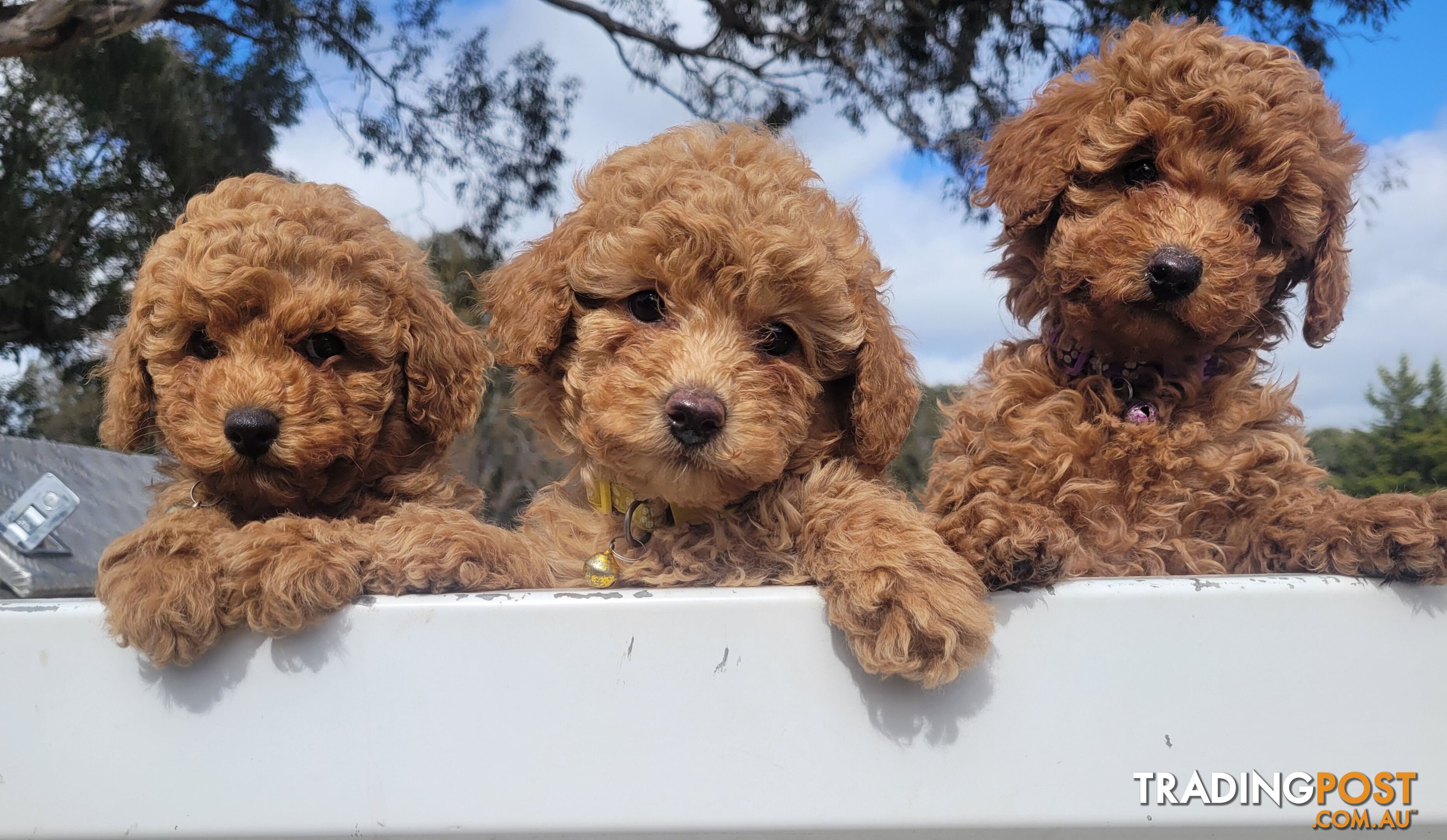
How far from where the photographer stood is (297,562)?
2109mm

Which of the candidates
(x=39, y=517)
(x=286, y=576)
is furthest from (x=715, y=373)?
(x=39, y=517)

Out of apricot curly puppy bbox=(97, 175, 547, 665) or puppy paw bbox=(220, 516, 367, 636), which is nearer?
puppy paw bbox=(220, 516, 367, 636)

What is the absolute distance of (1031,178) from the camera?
2752mm

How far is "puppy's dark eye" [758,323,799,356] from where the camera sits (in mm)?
2553

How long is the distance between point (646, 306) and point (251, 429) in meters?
1.09

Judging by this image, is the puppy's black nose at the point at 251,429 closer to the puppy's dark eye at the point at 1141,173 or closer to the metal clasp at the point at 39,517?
the metal clasp at the point at 39,517

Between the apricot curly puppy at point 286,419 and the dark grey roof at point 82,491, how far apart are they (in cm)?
98

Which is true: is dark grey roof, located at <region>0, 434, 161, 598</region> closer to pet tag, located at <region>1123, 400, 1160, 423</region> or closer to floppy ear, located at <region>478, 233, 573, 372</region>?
floppy ear, located at <region>478, 233, 573, 372</region>

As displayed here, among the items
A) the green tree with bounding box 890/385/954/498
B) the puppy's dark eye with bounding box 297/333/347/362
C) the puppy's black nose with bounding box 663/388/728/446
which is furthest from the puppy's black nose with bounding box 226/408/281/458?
the green tree with bounding box 890/385/954/498

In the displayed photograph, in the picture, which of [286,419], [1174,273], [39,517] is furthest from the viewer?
[39,517]

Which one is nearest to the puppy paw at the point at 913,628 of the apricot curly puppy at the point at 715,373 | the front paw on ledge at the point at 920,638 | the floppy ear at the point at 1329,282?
the front paw on ledge at the point at 920,638

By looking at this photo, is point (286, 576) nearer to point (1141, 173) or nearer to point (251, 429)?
point (251, 429)

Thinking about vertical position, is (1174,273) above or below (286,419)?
above

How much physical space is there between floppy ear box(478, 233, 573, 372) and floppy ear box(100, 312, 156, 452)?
1.07 metres
